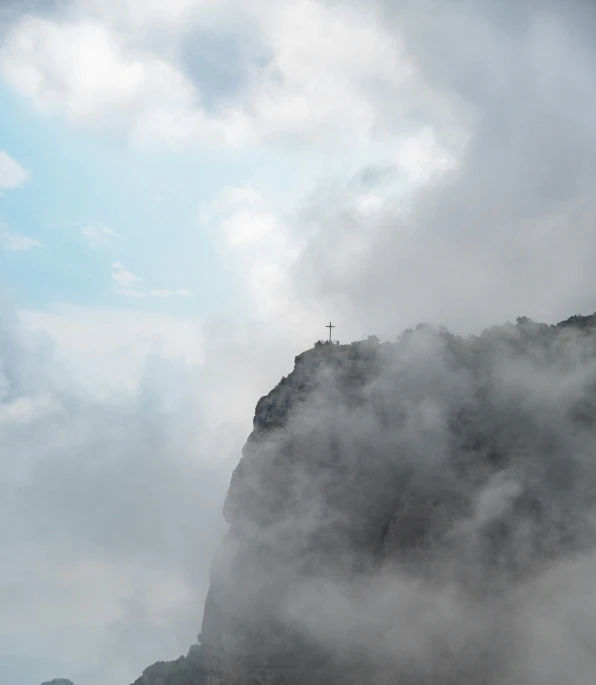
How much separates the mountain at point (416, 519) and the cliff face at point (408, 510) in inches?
11.3

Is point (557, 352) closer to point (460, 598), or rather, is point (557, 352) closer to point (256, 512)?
point (460, 598)

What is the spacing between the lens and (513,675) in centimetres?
14275

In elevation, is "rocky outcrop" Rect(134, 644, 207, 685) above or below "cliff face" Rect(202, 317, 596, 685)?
below

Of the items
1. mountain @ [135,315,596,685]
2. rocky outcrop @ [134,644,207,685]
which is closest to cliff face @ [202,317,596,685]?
mountain @ [135,315,596,685]

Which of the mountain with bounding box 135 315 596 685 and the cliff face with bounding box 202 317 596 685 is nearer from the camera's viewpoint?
the mountain with bounding box 135 315 596 685

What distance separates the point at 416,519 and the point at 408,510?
8.28 feet

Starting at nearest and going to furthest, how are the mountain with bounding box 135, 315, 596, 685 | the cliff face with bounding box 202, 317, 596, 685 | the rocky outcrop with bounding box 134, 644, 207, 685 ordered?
the mountain with bounding box 135, 315, 596, 685, the cliff face with bounding box 202, 317, 596, 685, the rocky outcrop with bounding box 134, 644, 207, 685

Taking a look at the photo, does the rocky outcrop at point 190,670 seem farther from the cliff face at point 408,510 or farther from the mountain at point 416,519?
the cliff face at point 408,510

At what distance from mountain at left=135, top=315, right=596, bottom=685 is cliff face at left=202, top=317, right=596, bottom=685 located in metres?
0.29

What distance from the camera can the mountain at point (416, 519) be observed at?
151 m

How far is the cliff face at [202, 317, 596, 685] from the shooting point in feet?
506

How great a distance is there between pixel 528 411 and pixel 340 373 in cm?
4117

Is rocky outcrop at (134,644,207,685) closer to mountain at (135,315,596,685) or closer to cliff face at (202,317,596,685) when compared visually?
mountain at (135,315,596,685)

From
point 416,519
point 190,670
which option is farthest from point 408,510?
point 190,670
